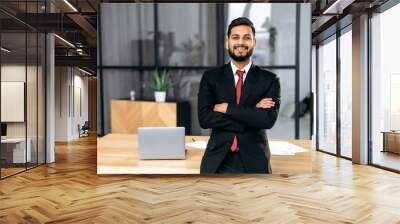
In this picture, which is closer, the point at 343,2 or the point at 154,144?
the point at 154,144

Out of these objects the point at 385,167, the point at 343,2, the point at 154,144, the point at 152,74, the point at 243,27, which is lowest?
the point at 385,167

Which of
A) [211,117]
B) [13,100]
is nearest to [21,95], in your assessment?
[13,100]

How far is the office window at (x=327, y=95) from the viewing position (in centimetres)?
945

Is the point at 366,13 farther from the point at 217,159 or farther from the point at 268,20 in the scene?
the point at 217,159

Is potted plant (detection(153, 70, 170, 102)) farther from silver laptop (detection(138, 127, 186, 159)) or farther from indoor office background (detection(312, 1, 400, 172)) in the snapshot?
indoor office background (detection(312, 1, 400, 172))

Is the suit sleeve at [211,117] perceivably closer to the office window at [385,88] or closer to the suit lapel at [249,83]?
the suit lapel at [249,83]

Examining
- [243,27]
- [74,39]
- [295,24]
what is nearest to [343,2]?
[295,24]

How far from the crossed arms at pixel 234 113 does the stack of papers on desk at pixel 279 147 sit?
44cm

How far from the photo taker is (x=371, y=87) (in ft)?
24.8

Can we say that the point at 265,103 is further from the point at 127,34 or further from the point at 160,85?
the point at 127,34

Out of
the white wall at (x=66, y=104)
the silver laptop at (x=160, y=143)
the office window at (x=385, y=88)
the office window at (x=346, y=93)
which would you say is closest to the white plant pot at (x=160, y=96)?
the silver laptop at (x=160, y=143)

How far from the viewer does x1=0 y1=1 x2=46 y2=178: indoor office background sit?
5996 mm

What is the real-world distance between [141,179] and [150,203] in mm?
1558

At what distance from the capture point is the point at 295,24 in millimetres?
5512
